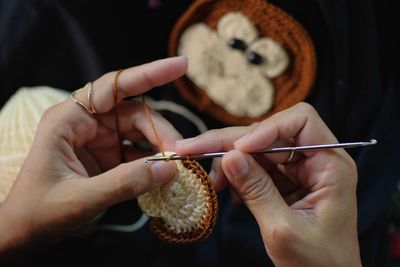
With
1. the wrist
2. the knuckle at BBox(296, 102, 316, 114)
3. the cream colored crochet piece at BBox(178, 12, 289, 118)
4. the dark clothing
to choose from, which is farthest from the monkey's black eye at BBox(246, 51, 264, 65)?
the wrist

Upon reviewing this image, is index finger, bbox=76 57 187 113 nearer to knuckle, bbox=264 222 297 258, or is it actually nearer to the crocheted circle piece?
the crocheted circle piece

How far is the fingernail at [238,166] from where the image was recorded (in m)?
0.66

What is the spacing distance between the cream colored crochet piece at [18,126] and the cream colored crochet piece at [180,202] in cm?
28

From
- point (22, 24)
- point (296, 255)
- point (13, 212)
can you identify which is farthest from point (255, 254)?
point (22, 24)

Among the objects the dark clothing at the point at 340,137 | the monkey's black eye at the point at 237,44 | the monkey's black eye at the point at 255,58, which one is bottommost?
the dark clothing at the point at 340,137

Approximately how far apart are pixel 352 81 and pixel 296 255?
1.39 feet

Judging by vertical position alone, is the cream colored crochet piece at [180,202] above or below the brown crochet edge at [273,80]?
below

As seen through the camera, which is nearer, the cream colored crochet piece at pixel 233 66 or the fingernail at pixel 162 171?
the fingernail at pixel 162 171

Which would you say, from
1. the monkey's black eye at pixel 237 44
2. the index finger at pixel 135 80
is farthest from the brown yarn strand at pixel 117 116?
the monkey's black eye at pixel 237 44

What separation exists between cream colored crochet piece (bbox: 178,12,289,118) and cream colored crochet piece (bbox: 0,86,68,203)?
305 mm

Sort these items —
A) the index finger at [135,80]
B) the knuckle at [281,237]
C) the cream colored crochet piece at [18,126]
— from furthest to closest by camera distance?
the cream colored crochet piece at [18,126] < the index finger at [135,80] < the knuckle at [281,237]

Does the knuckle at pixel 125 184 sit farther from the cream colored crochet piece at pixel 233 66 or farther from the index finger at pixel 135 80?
the cream colored crochet piece at pixel 233 66

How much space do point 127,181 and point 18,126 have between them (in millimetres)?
367

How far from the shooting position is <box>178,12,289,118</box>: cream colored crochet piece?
3.04 feet
